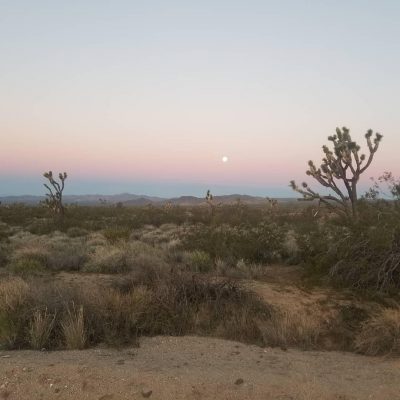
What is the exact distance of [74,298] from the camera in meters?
7.55

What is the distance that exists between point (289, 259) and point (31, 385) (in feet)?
28.0

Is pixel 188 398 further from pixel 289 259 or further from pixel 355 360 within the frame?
pixel 289 259

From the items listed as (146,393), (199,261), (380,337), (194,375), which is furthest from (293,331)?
(199,261)

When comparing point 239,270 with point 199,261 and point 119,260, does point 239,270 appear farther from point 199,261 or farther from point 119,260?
point 119,260

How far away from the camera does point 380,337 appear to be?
6852 mm

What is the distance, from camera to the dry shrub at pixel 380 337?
6.72m

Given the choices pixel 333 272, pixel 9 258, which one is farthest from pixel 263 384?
pixel 9 258

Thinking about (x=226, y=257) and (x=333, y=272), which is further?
(x=226, y=257)

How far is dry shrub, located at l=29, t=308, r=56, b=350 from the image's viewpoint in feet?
22.0

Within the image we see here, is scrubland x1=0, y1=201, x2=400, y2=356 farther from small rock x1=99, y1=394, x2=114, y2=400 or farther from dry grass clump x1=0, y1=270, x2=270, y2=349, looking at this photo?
small rock x1=99, y1=394, x2=114, y2=400

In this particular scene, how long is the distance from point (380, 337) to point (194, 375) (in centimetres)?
281

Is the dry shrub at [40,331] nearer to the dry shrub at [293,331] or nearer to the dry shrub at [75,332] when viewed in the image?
the dry shrub at [75,332]

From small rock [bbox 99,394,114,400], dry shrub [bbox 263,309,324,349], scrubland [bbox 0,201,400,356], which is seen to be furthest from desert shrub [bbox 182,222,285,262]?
small rock [bbox 99,394,114,400]

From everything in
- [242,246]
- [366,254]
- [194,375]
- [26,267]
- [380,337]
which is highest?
[366,254]
